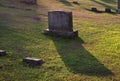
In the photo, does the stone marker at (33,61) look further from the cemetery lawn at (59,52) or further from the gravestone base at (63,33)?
the gravestone base at (63,33)

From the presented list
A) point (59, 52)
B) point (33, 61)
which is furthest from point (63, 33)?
point (33, 61)

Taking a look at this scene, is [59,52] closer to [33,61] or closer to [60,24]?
[33,61]

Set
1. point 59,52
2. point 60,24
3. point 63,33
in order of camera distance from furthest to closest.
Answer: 1. point 60,24
2. point 63,33
3. point 59,52

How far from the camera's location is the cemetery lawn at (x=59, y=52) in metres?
7.21

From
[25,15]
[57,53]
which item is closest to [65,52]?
[57,53]

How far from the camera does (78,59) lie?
8422 mm

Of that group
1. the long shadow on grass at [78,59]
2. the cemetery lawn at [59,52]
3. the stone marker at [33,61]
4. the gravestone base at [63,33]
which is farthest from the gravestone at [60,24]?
the stone marker at [33,61]

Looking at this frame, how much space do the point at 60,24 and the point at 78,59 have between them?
333cm

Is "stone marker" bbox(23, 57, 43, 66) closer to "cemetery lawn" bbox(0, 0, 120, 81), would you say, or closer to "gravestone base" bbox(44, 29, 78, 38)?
"cemetery lawn" bbox(0, 0, 120, 81)

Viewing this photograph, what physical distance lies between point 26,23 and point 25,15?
2.24 meters

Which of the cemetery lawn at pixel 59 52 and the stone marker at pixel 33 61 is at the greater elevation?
the stone marker at pixel 33 61

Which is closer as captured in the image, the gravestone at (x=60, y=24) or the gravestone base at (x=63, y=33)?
the gravestone base at (x=63, y=33)

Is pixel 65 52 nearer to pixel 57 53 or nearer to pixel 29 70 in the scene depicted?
pixel 57 53

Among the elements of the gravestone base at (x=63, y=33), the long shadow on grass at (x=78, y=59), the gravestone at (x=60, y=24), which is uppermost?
the gravestone at (x=60, y=24)
